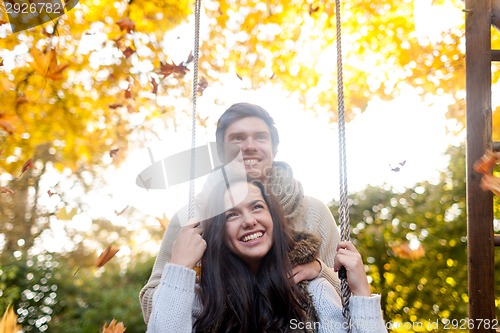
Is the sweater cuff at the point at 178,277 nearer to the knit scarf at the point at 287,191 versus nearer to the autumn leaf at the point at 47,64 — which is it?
the knit scarf at the point at 287,191

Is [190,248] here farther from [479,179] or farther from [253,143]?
[479,179]

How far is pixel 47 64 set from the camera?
2.99 meters

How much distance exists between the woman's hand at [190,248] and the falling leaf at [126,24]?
2121 millimetres

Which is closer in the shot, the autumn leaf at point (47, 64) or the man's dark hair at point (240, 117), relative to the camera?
the man's dark hair at point (240, 117)

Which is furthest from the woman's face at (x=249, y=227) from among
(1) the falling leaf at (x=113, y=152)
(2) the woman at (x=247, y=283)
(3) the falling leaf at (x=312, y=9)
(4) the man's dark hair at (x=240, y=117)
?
(1) the falling leaf at (x=113, y=152)

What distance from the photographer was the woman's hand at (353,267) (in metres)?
1.45

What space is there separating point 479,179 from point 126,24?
7.48 ft

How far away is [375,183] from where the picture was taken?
3.60 m

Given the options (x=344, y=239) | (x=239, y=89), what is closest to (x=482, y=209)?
(x=344, y=239)

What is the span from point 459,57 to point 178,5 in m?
1.76

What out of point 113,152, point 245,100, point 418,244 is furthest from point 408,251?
point 113,152

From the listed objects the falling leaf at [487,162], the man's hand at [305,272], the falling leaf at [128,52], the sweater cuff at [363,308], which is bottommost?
the sweater cuff at [363,308]

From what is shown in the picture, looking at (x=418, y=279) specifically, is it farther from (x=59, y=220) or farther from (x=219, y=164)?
(x=59, y=220)

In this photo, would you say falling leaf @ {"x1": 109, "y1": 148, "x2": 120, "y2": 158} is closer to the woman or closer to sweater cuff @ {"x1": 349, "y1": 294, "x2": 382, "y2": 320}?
the woman
